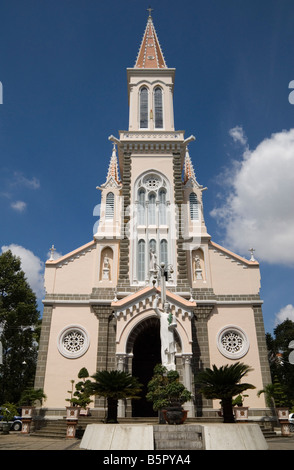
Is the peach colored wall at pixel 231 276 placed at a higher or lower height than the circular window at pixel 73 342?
higher

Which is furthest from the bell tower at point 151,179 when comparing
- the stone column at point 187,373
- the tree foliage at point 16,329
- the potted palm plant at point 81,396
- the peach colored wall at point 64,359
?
the tree foliage at point 16,329

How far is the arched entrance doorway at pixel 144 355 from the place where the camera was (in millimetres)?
19219

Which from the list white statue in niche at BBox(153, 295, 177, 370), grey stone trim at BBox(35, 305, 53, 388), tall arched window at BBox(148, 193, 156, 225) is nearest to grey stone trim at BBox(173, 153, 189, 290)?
tall arched window at BBox(148, 193, 156, 225)

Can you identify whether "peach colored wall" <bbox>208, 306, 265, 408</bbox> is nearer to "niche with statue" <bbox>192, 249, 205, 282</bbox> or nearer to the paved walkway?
"niche with statue" <bbox>192, 249, 205, 282</bbox>

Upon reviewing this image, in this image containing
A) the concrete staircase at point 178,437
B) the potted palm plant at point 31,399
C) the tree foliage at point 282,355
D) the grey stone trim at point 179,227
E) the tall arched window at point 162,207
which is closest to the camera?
the concrete staircase at point 178,437

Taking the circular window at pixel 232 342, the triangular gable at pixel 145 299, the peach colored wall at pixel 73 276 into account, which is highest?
the peach colored wall at pixel 73 276

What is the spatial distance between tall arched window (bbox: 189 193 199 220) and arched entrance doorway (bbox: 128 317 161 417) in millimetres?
7795

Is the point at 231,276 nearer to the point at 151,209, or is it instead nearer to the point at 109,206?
the point at 151,209

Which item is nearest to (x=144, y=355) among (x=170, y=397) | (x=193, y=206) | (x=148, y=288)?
(x=148, y=288)

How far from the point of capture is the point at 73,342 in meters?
20.5

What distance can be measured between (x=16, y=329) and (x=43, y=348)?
10608 millimetres

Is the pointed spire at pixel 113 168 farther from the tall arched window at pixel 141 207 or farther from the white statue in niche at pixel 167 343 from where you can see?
the white statue in niche at pixel 167 343

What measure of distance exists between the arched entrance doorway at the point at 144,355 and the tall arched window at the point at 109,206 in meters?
7.78
